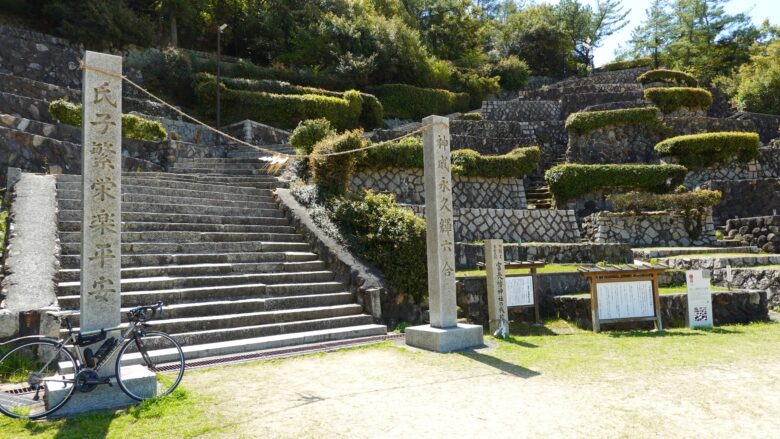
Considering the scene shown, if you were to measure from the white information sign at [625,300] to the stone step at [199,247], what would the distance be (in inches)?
219

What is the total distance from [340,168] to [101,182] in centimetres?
691

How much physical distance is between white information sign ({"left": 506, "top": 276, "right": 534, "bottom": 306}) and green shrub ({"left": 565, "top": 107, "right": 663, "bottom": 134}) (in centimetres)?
1477

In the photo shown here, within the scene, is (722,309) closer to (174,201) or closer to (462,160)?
(462,160)

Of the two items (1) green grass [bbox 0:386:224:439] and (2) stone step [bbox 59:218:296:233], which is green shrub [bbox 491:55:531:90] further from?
(1) green grass [bbox 0:386:224:439]

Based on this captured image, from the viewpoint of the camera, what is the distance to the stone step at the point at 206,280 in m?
7.23

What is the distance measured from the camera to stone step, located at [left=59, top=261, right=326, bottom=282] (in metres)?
7.47

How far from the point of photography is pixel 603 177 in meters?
18.0

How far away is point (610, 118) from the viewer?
22.2 metres

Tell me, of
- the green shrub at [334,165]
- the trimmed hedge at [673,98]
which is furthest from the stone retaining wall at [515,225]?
the trimmed hedge at [673,98]

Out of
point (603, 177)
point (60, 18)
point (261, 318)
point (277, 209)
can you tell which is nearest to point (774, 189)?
point (603, 177)

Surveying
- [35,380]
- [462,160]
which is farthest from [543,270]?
[35,380]

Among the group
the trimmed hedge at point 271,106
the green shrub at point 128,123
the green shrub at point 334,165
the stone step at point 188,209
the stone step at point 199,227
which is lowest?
the stone step at point 199,227

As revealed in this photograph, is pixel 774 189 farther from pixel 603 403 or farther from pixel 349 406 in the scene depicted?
pixel 349 406

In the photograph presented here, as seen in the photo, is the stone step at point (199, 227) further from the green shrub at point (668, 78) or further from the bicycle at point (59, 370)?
the green shrub at point (668, 78)
